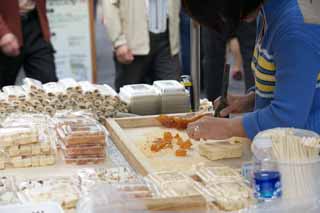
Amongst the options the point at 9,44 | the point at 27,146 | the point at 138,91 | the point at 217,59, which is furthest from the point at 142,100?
the point at 217,59

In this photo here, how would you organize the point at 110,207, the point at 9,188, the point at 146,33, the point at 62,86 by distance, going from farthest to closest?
the point at 146,33 → the point at 62,86 → the point at 9,188 → the point at 110,207

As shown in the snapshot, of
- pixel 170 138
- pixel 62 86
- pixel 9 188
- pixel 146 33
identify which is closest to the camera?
pixel 9 188

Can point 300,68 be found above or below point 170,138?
above

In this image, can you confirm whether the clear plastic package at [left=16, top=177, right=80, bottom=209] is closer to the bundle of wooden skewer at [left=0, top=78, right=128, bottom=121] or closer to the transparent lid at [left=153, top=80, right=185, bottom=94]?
the bundle of wooden skewer at [left=0, top=78, right=128, bottom=121]

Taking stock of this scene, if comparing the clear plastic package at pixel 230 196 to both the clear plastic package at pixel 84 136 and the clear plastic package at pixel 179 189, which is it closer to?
the clear plastic package at pixel 179 189

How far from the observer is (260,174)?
1.86m

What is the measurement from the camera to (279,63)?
229 cm

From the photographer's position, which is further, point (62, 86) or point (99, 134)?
point (62, 86)

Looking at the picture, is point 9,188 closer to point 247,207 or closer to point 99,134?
point 99,134

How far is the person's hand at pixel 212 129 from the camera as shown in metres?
2.43

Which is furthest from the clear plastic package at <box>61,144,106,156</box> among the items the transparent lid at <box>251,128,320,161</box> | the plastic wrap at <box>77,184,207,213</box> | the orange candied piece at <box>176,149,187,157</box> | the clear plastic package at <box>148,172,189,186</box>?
the transparent lid at <box>251,128,320,161</box>

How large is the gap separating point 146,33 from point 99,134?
2626mm

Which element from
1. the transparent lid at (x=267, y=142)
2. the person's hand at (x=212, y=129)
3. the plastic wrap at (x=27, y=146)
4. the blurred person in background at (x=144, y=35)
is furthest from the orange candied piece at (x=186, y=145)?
the blurred person in background at (x=144, y=35)

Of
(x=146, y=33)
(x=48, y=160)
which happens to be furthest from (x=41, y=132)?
(x=146, y=33)
